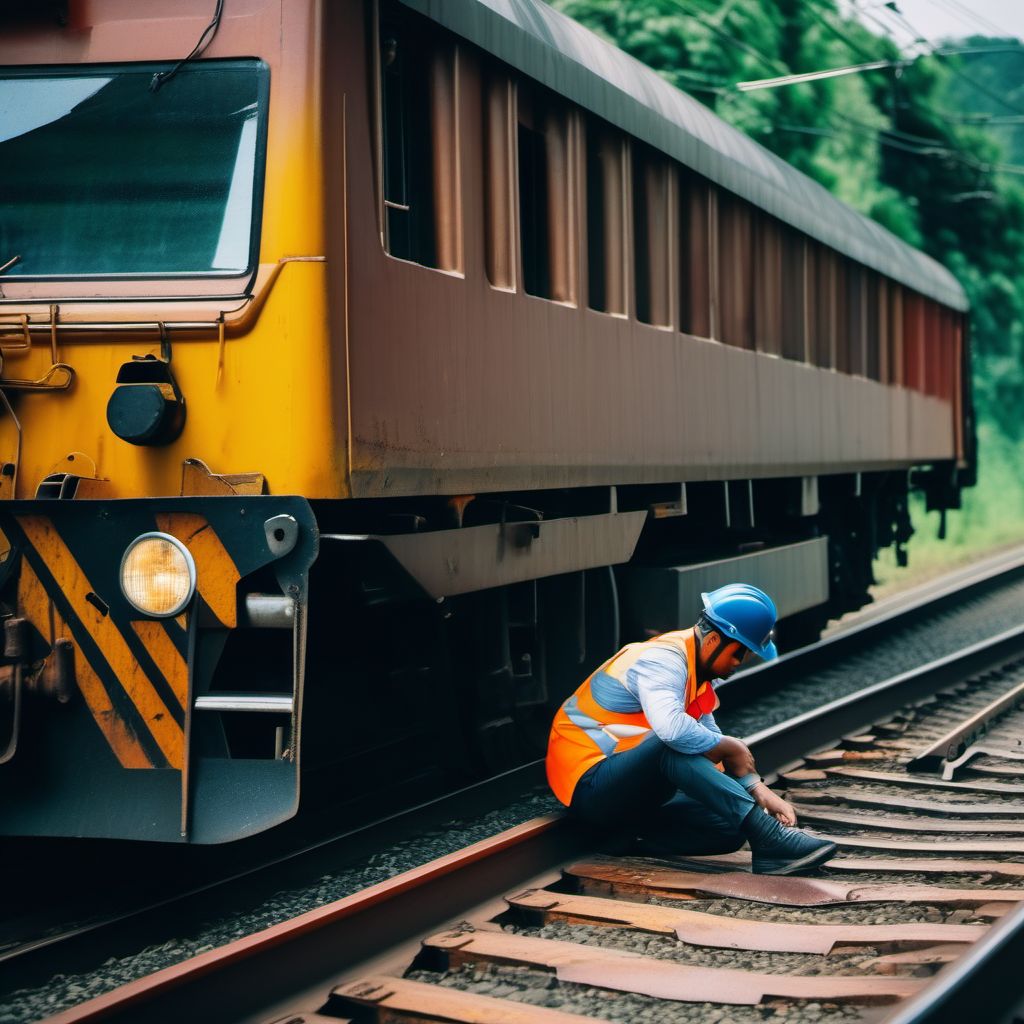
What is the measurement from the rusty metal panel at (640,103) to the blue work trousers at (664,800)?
2734 millimetres

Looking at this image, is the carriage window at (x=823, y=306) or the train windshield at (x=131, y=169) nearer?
the train windshield at (x=131, y=169)

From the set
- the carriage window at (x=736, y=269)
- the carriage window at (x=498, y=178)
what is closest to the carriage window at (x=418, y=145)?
the carriage window at (x=498, y=178)

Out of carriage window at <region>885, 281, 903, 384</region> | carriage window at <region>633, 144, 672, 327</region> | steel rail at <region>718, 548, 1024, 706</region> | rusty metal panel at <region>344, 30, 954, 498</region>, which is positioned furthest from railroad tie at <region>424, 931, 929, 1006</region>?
carriage window at <region>885, 281, 903, 384</region>

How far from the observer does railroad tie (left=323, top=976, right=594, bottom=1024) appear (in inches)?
154

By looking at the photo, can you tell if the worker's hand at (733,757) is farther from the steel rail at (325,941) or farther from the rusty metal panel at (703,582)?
the rusty metal panel at (703,582)

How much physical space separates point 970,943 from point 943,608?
11280 mm

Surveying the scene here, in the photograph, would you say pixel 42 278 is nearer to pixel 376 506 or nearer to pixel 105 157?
pixel 105 157

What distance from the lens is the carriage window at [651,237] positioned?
25.8 ft

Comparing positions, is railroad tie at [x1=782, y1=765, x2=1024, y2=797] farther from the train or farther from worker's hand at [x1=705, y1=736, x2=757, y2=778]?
worker's hand at [x1=705, y1=736, x2=757, y2=778]

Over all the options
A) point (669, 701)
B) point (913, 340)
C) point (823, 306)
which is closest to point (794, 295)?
point (823, 306)

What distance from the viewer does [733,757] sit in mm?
5691

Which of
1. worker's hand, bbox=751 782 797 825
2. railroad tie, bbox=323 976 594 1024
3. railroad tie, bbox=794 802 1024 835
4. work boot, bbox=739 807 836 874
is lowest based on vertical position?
railroad tie, bbox=323 976 594 1024

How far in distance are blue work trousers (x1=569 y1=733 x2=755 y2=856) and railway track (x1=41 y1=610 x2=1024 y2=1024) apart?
9cm

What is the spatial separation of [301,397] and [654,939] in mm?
1953
